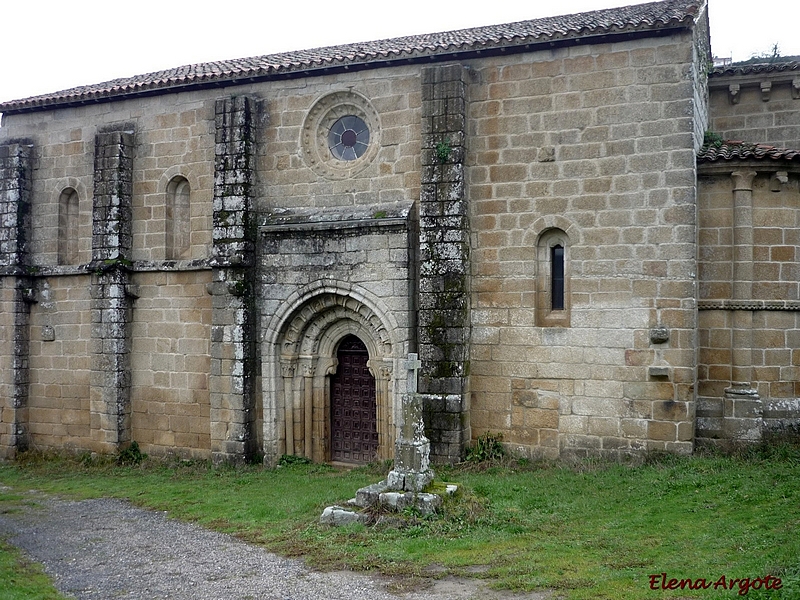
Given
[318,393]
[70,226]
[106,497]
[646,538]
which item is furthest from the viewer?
[70,226]

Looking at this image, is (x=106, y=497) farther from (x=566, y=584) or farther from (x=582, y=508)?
(x=566, y=584)

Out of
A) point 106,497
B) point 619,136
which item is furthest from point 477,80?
point 106,497

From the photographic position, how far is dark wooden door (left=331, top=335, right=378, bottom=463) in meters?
14.1

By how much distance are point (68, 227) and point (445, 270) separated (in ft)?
Result: 28.1

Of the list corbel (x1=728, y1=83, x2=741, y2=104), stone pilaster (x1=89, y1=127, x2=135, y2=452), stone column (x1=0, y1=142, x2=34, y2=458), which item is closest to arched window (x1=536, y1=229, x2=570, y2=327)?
corbel (x1=728, y1=83, x2=741, y2=104)

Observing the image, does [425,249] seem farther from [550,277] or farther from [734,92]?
[734,92]

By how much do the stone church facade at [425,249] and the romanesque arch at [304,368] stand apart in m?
0.05

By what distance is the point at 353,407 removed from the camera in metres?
14.3

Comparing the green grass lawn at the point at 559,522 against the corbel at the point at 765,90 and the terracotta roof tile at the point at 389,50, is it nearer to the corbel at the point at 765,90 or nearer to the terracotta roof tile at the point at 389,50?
the terracotta roof tile at the point at 389,50

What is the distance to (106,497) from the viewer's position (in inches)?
510

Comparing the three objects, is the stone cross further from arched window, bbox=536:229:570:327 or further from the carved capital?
the carved capital

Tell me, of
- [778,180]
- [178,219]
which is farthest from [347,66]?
[778,180]

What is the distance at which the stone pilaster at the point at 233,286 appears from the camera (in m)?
14.1

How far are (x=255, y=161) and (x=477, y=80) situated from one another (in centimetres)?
424
